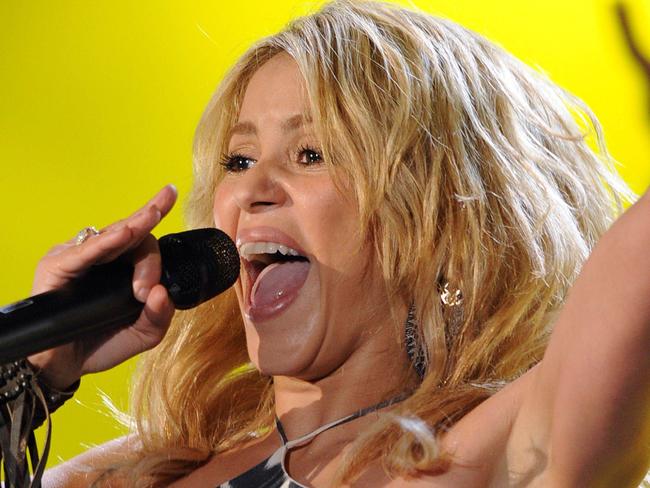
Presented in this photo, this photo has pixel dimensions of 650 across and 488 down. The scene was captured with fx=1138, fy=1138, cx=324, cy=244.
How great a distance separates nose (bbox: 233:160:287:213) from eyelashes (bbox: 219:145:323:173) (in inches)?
1.6

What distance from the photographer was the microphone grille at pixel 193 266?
1.30m

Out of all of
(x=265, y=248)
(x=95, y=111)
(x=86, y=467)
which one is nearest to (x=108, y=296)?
(x=265, y=248)

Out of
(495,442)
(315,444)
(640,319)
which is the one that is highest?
(640,319)

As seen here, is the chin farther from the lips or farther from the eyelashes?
the eyelashes

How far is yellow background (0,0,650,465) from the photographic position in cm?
238

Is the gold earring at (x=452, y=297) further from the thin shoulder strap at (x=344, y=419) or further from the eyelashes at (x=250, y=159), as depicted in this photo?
the eyelashes at (x=250, y=159)

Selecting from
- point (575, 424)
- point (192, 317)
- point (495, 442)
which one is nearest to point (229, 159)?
point (192, 317)

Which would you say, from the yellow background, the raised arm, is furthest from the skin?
the yellow background

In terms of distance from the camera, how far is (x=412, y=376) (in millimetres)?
1597

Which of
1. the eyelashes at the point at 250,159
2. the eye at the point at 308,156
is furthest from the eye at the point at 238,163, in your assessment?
the eye at the point at 308,156

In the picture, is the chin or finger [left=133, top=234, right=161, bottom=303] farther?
the chin

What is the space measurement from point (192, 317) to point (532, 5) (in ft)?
2.95

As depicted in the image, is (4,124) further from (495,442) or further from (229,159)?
(495,442)

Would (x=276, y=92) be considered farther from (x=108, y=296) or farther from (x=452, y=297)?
(x=108, y=296)
